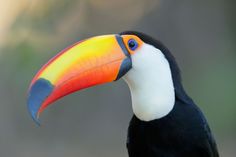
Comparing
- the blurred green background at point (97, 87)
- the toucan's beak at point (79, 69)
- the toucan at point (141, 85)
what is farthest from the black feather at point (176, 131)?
the blurred green background at point (97, 87)

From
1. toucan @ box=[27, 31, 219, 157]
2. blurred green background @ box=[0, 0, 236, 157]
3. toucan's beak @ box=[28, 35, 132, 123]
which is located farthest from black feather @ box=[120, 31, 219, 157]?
blurred green background @ box=[0, 0, 236, 157]

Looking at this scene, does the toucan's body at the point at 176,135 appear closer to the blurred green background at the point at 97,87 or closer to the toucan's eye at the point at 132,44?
the toucan's eye at the point at 132,44

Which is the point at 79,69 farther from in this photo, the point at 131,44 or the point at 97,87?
the point at 97,87

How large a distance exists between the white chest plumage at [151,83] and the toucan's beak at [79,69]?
4cm

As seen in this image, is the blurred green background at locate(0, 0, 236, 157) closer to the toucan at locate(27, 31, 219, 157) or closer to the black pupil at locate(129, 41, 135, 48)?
the toucan at locate(27, 31, 219, 157)

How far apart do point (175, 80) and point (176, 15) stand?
1.27 meters

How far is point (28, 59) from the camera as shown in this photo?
2605mm

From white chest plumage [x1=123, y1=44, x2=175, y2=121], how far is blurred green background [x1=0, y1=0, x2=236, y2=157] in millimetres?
1192

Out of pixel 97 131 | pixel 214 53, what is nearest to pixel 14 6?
pixel 97 131

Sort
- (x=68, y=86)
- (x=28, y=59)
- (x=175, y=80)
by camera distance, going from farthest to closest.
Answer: (x=28, y=59) → (x=175, y=80) → (x=68, y=86)

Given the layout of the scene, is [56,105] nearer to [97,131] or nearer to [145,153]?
[97,131]

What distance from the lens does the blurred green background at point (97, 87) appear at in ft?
8.61

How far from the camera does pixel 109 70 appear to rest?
1404 mm

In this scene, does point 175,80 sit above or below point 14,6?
below
